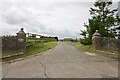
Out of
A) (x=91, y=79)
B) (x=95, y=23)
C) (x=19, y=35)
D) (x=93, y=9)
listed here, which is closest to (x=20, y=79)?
(x=91, y=79)

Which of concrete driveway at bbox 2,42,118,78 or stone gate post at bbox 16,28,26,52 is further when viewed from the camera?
stone gate post at bbox 16,28,26,52

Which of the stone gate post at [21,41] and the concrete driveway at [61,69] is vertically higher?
the stone gate post at [21,41]

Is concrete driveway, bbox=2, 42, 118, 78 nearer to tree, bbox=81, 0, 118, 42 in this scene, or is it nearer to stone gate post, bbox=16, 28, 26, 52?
stone gate post, bbox=16, 28, 26, 52

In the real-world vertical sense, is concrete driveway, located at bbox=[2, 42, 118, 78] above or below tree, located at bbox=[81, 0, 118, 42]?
below

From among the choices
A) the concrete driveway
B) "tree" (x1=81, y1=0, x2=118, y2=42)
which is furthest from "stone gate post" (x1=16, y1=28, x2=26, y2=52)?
"tree" (x1=81, y1=0, x2=118, y2=42)

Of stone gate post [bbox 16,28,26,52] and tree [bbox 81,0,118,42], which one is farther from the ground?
tree [bbox 81,0,118,42]

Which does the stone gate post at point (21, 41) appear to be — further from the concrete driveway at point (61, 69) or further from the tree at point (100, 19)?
the tree at point (100, 19)

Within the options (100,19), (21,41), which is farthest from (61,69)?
(100,19)

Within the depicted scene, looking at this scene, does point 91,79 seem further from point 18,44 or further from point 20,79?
point 18,44

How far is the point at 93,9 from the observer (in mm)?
12461

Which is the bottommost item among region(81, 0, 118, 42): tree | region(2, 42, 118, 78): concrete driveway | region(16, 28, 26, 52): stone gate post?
region(2, 42, 118, 78): concrete driveway

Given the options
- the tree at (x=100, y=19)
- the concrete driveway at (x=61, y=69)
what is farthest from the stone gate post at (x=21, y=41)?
the tree at (x=100, y=19)

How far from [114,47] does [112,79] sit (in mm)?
6609

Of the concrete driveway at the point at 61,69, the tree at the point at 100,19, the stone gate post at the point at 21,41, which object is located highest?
the tree at the point at 100,19
